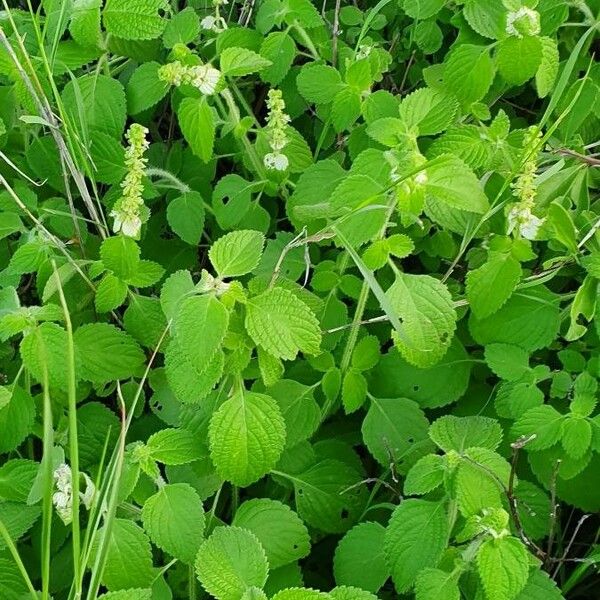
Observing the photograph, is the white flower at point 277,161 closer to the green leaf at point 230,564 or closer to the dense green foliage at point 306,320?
the dense green foliage at point 306,320

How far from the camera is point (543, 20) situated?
1.54 meters

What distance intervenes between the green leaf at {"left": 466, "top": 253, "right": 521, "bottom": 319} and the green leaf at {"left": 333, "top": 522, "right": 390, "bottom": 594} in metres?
0.41

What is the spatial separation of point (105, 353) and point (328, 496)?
0.47 meters

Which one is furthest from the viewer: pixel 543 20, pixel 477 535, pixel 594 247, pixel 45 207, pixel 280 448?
pixel 45 207

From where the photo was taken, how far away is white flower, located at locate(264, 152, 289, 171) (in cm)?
153

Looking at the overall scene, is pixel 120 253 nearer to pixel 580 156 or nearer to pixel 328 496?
pixel 328 496

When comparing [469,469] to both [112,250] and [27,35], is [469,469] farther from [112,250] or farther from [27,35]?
[27,35]

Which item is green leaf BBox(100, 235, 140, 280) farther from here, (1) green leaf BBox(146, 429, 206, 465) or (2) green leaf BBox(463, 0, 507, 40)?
(2) green leaf BBox(463, 0, 507, 40)

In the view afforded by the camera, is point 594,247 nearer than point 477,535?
No

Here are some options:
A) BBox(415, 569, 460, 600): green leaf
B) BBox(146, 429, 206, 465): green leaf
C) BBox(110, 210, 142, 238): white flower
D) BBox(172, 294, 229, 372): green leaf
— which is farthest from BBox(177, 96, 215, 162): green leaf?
BBox(415, 569, 460, 600): green leaf

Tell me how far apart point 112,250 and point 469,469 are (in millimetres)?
704

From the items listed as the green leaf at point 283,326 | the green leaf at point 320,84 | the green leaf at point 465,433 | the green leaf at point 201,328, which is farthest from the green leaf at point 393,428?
the green leaf at point 320,84

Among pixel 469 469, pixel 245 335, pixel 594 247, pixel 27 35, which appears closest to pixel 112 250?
pixel 245 335

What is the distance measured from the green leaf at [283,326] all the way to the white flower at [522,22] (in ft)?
2.04
